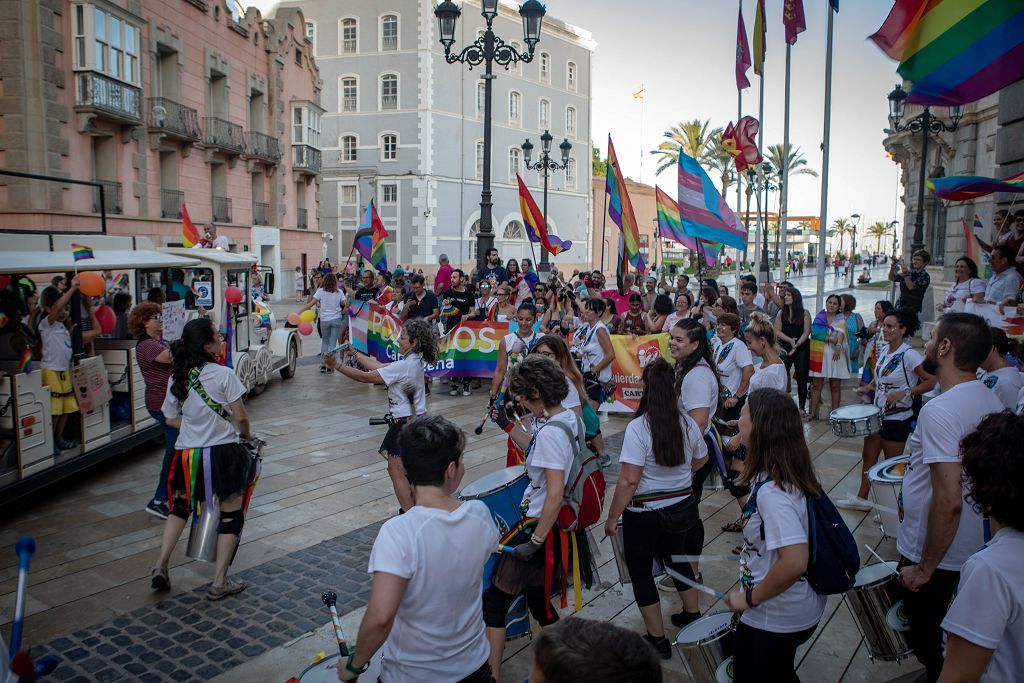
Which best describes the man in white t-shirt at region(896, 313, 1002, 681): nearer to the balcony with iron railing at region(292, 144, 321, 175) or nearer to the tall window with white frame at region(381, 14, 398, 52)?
the balcony with iron railing at region(292, 144, 321, 175)

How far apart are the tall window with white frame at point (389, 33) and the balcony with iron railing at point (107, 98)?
23057mm

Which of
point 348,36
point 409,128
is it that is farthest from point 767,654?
point 348,36

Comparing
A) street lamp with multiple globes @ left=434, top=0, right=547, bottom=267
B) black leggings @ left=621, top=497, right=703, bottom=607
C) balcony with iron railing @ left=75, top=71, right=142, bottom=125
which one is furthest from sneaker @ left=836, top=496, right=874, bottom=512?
balcony with iron railing @ left=75, top=71, right=142, bottom=125

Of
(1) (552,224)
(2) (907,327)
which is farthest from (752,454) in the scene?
(1) (552,224)

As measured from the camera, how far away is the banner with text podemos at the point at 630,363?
35.3 ft

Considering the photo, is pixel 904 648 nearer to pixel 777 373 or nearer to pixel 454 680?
pixel 454 680

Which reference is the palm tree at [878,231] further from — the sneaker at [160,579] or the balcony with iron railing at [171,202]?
the sneaker at [160,579]

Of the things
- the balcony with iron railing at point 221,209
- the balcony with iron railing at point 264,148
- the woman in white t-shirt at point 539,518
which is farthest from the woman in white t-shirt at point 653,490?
the balcony with iron railing at point 264,148

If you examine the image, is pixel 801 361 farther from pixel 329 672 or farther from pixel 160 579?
pixel 329 672

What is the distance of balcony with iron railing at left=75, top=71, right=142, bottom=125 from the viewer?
21.0 meters

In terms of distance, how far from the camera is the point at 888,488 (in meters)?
4.73

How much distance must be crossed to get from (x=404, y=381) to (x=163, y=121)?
23390 mm

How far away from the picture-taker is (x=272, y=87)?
3347 cm

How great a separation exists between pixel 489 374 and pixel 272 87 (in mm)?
26061
